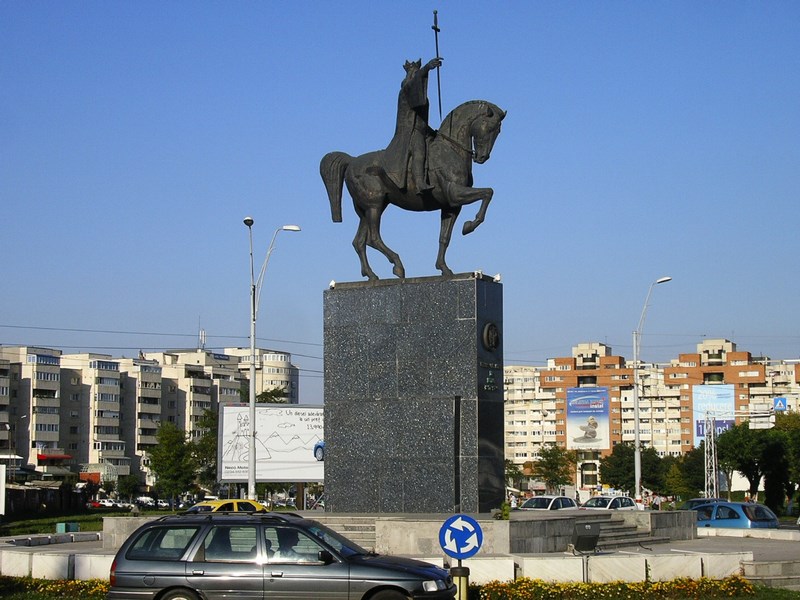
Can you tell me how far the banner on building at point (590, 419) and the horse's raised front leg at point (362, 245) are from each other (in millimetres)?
50890

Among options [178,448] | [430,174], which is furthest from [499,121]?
[178,448]

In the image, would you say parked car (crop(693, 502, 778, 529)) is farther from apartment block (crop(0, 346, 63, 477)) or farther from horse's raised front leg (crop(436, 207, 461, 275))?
apartment block (crop(0, 346, 63, 477))

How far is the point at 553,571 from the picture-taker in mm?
17969

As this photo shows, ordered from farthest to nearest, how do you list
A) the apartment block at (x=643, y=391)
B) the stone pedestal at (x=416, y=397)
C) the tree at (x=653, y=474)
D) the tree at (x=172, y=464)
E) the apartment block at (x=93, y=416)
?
the apartment block at (x=643, y=391), the apartment block at (x=93, y=416), the tree at (x=653, y=474), the tree at (x=172, y=464), the stone pedestal at (x=416, y=397)

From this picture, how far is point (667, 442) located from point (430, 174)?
6287 inches

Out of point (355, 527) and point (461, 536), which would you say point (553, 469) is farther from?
point (461, 536)

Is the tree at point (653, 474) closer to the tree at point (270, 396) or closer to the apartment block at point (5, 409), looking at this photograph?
the tree at point (270, 396)

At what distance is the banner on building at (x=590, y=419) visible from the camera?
7538cm

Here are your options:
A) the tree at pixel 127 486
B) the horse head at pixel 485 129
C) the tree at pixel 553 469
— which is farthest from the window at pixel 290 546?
the tree at pixel 553 469

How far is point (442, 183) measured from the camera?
2405 cm

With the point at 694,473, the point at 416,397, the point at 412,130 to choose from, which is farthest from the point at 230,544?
the point at 694,473

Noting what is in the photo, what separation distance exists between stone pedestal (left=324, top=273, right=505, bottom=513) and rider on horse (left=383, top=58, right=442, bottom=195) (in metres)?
2.31

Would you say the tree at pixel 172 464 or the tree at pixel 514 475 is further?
the tree at pixel 514 475

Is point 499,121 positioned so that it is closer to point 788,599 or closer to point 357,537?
point 357,537
